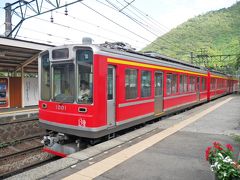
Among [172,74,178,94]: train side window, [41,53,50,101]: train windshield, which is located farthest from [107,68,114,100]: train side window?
[172,74,178,94]: train side window

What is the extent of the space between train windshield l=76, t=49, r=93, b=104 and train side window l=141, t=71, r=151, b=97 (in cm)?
269

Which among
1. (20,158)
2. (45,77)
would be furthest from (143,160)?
(20,158)

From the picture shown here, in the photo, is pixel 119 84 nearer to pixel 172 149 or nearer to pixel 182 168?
pixel 172 149

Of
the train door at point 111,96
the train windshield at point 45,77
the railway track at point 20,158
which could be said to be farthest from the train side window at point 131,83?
the railway track at point 20,158

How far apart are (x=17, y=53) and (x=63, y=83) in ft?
22.8

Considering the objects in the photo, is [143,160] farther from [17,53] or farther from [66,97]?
[17,53]

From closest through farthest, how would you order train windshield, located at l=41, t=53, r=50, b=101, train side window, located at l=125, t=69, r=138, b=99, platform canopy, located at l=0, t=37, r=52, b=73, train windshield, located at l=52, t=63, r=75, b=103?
train windshield, located at l=52, t=63, r=75, b=103 < train windshield, located at l=41, t=53, r=50, b=101 < train side window, located at l=125, t=69, r=138, b=99 < platform canopy, located at l=0, t=37, r=52, b=73

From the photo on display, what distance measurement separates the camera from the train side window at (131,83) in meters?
7.46

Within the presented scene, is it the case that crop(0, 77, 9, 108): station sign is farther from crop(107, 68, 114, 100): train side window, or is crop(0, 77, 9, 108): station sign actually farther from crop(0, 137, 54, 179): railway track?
crop(107, 68, 114, 100): train side window

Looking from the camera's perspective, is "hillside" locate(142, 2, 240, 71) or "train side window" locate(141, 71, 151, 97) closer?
"train side window" locate(141, 71, 151, 97)

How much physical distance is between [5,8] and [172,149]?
11.3m

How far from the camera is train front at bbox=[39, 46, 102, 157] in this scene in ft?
20.4

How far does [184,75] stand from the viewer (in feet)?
42.9

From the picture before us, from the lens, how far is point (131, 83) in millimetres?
7738
